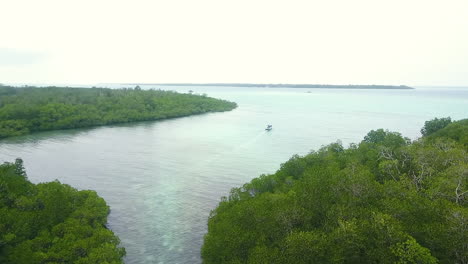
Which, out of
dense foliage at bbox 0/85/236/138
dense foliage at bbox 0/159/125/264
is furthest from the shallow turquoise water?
dense foliage at bbox 0/85/236/138

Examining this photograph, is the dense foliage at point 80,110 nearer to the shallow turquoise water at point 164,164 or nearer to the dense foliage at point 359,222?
the shallow turquoise water at point 164,164

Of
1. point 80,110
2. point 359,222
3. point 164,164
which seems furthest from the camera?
point 80,110

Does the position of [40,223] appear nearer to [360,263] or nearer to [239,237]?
[239,237]

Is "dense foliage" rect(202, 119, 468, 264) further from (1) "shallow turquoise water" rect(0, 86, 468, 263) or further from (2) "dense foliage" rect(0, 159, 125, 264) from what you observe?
(2) "dense foliage" rect(0, 159, 125, 264)

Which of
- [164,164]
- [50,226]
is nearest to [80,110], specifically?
[164,164]

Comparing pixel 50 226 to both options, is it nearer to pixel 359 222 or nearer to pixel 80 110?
pixel 359 222

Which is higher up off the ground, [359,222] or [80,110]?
[80,110]

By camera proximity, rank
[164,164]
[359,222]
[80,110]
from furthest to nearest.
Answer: [80,110] → [164,164] → [359,222]
